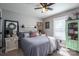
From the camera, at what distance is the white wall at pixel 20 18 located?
1.26m

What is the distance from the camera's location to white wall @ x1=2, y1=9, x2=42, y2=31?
1.26 metres

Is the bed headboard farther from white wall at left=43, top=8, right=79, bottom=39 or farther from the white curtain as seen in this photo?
the white curtain

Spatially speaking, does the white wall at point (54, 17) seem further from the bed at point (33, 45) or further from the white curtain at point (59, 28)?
the bed at point (33, 45)

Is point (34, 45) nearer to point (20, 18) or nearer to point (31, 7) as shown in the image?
point (20, 18)

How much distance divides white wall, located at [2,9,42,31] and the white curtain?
0.33 meters

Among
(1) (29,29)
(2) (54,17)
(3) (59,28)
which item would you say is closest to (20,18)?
(1) (29,29)

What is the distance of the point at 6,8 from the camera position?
1262mm

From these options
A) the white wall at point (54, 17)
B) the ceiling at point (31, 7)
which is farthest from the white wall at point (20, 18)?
the white wall at point (54, 17)

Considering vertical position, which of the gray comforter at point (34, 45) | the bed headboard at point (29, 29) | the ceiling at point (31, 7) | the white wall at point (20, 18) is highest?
the ceiling at point (31, 7)

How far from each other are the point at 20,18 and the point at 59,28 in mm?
780

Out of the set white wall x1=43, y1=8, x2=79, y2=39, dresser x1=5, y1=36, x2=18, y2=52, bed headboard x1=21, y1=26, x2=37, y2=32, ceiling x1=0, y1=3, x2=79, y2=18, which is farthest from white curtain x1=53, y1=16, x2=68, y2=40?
dresser x1=5, y1=36, x2=18, y2=52

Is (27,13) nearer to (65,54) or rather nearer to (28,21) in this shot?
(28,21)

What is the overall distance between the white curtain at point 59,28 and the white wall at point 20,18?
332mm

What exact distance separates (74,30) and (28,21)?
984 mm
